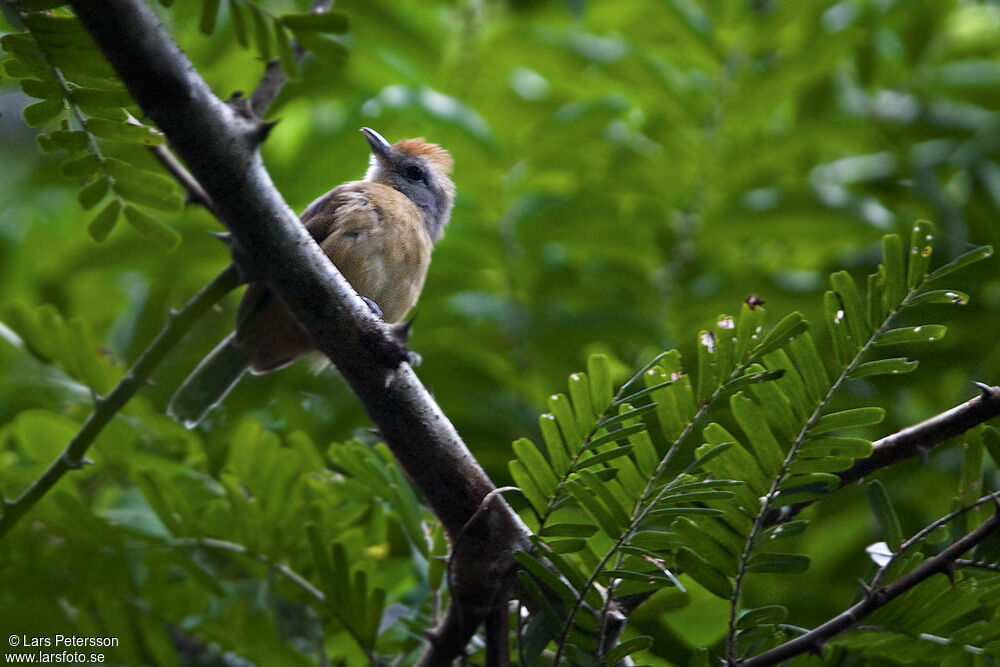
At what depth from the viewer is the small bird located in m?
2.53

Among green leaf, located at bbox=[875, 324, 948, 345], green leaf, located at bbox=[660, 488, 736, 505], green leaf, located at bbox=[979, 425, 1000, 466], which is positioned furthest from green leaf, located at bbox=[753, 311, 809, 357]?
green leaf, located at bbox=[979, 425, 1000, 466]

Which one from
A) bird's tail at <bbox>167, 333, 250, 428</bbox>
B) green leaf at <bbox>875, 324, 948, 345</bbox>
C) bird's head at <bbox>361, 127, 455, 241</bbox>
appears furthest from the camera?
bird's head at <bbox>361, 127, 455, 241</bbox>

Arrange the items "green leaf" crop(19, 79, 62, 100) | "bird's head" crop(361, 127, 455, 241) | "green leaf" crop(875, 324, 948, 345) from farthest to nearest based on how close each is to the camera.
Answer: "bird's head" crop(361, 127, 455, 241) → "green leaf" crop(19, 79, 62, 100) → "green leaf" crop(875, 324, 948, 345)

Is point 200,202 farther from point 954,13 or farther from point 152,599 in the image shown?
point 954,13

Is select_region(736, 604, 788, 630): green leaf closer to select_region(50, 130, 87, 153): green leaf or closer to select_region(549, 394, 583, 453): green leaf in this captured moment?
select_region(549, 394, 583, 453): green leaf

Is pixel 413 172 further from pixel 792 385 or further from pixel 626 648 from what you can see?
pixel 626 648

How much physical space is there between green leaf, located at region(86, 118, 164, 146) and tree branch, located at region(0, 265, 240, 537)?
0.32 meters

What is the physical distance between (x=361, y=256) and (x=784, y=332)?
1.41m

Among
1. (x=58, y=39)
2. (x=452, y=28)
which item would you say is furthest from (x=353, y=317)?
(x=452, y=28)

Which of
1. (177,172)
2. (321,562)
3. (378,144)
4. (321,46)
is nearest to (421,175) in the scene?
(378,144)

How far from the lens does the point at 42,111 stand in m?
1.76

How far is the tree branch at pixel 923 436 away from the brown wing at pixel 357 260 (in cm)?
137

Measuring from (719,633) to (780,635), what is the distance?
0.43 meters

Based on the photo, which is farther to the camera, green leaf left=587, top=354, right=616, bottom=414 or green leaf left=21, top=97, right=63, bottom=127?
green leaf left=21, top=97, right=63, bottom=127
